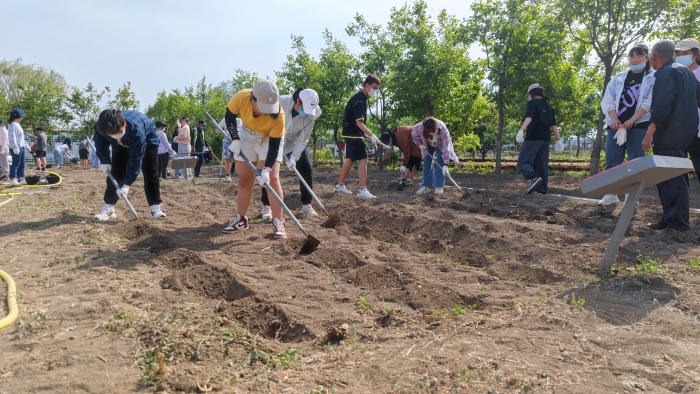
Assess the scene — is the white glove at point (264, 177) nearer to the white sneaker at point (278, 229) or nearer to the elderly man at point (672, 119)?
the white sneaker at point (278, 229)

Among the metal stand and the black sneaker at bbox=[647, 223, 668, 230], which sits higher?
the metal stand

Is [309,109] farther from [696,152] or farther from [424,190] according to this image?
[696,152]

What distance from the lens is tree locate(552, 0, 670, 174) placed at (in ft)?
31.6

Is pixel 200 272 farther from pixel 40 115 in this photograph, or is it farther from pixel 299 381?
pixel 40 115

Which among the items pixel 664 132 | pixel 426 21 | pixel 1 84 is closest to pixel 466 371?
pixel 664 132

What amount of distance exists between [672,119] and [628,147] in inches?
54.0

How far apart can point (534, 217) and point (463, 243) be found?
158cm

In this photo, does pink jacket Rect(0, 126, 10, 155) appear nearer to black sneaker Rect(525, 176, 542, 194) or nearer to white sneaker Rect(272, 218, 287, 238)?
white sneaker Rect(272, 218, 287, 238)

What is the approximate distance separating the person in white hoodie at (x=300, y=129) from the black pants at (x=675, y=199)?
3800 mm

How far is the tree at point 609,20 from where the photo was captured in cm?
962

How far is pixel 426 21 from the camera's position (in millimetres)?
16031

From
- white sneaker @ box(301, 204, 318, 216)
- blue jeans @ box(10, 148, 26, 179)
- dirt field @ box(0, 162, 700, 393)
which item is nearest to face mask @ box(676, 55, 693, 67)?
dirt field @ box(0, 162, 700, 393)

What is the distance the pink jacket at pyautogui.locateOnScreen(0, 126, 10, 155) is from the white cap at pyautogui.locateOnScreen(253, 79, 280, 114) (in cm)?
899

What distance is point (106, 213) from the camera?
6.03 metres
